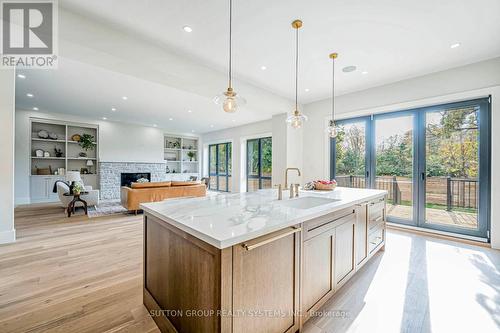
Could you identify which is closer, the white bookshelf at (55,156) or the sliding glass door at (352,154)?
the sliding glass door at (352,154)

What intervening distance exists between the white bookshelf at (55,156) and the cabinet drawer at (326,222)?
853cm

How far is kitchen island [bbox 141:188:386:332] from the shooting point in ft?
3.43

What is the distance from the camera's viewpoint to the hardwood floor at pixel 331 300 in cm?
162

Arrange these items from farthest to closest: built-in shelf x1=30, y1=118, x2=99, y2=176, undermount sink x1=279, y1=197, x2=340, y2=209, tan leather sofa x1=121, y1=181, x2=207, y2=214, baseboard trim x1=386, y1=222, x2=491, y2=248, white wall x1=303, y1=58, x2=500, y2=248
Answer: built-in shelf x1=30, y1=118, x2=99, y2=176, tan leather sofa x1=121, y1=181, x2=207, y2=214, baseboard trim x1=386, y1=222, x2=491, y2=248, white wall x1=303, y1=58, x2=500, y2=248, undermount sink x1=279, y1=197, x2=340, y2=209

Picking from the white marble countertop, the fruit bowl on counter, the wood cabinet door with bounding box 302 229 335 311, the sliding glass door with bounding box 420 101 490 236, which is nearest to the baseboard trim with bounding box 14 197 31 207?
the white marble countertop

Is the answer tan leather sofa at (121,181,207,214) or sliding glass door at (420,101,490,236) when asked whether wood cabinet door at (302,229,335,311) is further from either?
tan leather sofa at (121,181,207,214)

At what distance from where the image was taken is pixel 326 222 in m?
1.67

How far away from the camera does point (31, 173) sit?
6.47m

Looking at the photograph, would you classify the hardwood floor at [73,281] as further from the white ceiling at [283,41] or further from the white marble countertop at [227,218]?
the white ceiling at [283,41]

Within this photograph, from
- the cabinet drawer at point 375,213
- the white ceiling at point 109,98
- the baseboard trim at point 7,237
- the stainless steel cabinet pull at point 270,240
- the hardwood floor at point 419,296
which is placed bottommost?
the hardwood floor at point 419,296

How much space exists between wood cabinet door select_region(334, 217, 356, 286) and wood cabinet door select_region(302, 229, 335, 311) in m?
0.09

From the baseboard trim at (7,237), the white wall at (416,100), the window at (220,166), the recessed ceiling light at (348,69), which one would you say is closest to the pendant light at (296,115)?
the recessed ceiling light at (348,69)

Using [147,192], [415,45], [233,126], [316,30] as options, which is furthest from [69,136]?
[415,45]

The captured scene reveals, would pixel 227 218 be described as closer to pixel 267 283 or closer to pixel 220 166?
pixel 267 283
